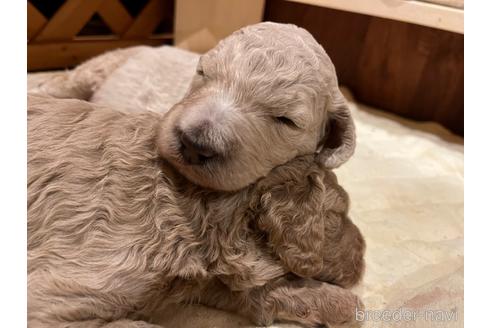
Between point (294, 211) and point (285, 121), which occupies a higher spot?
point (285, 121)

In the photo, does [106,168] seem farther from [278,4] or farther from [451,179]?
[278,4]

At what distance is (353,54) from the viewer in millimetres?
2738

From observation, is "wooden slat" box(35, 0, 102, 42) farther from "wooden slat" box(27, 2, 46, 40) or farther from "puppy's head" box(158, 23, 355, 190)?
"puppy's head" box(158, 23, 355, 190)

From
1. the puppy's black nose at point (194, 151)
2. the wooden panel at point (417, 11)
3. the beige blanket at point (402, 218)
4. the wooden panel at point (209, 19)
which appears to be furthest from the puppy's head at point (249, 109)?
the wooden panel at point (209, 19)

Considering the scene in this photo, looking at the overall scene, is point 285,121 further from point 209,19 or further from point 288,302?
point 209,19

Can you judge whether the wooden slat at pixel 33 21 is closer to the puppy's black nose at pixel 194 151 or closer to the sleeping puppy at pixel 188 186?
the sleeping puppy at pixel 188 186

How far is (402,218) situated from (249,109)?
40.5 inches

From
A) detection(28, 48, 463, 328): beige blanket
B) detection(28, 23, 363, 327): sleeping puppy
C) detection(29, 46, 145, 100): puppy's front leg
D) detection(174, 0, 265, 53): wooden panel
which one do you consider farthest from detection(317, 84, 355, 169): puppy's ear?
detection(174, 0, 265, 53): wooden panel

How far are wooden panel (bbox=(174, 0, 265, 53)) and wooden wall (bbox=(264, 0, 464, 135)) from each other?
182 millimetres

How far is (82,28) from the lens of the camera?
2574mm

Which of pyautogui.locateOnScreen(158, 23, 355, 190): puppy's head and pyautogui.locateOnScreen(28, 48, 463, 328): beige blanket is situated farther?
pyautogui.locateOnScreen(28, 48, 463, 328): beige blanket

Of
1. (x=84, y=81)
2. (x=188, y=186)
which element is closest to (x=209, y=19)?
(x=84, y=81)

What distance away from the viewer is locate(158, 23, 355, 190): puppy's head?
971 millimetres

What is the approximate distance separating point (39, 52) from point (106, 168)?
163 cm
